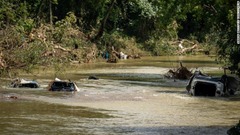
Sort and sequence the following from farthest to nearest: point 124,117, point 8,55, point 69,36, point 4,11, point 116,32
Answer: point 116,32, point 69,36, point 4,11, point 8,55, point 124,117

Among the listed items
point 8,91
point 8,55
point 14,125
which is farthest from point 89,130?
point 8,91

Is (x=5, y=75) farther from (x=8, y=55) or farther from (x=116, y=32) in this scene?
(x=116, y=32)

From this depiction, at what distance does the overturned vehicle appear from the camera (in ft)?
109

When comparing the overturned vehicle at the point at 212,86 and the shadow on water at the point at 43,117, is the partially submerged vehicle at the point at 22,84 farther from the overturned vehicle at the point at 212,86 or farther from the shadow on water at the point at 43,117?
the overturned vehicle at the point at 212,86

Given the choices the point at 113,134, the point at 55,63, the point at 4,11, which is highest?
the point at 4,11

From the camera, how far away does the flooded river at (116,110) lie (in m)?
20.8

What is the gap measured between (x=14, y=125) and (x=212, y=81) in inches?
592

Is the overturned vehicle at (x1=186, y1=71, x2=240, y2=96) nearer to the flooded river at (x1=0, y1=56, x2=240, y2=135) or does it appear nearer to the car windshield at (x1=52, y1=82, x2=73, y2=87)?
the flooded river at (x1=0, y1=56, x2=240, y2=135)

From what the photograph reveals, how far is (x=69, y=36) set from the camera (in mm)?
56969

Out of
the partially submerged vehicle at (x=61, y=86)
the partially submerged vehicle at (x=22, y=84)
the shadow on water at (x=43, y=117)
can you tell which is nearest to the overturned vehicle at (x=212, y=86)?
the partially submerged vehicle at (x=61, y=86)

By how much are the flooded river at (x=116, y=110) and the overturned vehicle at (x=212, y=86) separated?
0.87 metres

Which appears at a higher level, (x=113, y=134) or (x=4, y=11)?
(x=4, y=11)

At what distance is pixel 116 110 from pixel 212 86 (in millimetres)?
9361

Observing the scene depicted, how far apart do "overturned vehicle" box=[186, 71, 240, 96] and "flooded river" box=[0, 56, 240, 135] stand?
0.87 metres
